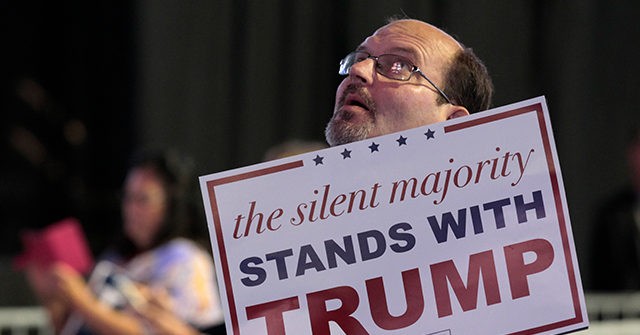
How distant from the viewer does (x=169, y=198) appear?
544 centimetres

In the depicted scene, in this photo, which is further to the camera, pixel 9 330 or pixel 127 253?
pixel 9 330

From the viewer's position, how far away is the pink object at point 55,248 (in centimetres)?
517

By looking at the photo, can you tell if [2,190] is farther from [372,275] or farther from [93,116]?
[372,275]

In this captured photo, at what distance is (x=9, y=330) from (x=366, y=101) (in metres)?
4.33

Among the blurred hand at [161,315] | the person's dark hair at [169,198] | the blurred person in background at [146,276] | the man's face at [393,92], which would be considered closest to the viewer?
the man's face at [393,92]

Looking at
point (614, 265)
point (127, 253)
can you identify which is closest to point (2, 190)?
point (127, 253)

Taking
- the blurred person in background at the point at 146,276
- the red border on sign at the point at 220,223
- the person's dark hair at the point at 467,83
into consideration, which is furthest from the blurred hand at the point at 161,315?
the red border on sign at the point at 220,223

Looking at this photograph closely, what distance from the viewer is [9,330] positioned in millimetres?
6613

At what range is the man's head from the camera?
264 cm

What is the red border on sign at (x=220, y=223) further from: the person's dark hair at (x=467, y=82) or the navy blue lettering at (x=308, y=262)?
the person's dark hair at (x=467, y=82)

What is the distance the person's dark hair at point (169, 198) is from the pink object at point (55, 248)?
24 centimetres

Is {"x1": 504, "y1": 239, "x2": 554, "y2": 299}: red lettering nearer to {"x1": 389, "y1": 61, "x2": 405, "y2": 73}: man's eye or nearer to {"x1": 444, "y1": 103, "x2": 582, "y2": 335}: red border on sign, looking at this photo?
A: {"x1": 444, "y1": 103, "x2": 582, "y2": 335}: red border on sign

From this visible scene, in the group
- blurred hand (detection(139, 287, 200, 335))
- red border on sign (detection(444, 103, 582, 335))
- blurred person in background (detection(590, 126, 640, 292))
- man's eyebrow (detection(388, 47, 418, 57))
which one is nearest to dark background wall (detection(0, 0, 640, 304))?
blurred person in background (detection(590, 126, 640, 292))

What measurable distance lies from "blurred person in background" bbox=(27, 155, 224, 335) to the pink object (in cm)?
4
